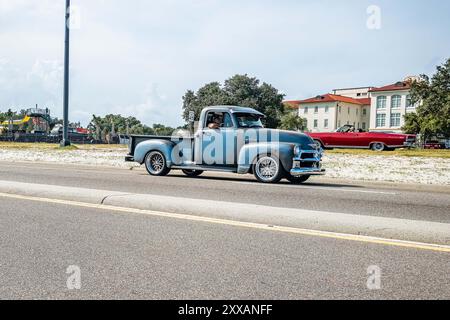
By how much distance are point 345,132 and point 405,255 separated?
26.2 metres

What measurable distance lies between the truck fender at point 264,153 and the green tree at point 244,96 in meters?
67.0

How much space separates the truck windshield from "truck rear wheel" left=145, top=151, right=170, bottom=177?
264 cm

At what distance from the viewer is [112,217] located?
22.0 feet

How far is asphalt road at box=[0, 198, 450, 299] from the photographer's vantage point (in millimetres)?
3680

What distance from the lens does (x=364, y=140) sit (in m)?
29.4

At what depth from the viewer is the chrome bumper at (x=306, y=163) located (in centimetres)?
1220

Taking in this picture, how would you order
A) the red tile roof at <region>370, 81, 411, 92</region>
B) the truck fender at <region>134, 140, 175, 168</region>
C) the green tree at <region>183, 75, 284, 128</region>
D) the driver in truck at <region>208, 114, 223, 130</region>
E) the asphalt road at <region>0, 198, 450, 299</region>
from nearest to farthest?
the asphalt road at <region>0, 198, 450, 299</region> < the driver in truck at <region>208, 114, 223, 130</region> < the truck fender at <region>134, 140, 175, 168</region> < the green tree at <region>183, 75, 284, 128</region> < the red tile roof at <region>370, 81, 411, 92</region>

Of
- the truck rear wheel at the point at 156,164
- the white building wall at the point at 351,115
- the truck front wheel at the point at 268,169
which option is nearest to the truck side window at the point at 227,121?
the truck front wheel at the point at 268,169

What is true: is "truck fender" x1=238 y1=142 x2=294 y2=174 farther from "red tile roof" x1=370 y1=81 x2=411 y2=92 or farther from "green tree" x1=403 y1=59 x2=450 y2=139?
"red tile roof" x1=370 y1=81 x2=411 y2=92

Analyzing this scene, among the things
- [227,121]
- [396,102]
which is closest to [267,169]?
[227,121]

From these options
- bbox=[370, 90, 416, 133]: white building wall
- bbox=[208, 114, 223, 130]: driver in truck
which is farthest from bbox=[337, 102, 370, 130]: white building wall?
bbox=[208, 114, 223, 130]: driver in truck

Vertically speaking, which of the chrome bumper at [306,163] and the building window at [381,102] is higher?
the building window at [381,102]

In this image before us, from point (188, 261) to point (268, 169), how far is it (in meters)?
8.22

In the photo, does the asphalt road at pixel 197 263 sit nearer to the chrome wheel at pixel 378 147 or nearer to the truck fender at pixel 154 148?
the truck fender at pixel 154 148
